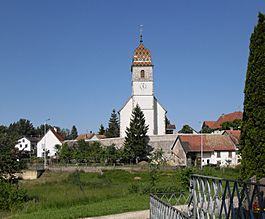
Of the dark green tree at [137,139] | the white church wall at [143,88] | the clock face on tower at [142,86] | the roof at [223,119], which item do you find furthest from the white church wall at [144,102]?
the roof at [223,119]

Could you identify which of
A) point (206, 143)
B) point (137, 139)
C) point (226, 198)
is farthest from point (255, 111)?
point (137, 139)

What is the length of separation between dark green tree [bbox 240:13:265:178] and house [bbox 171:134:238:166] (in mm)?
40094

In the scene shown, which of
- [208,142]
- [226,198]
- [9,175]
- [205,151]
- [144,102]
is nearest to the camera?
[226,198]

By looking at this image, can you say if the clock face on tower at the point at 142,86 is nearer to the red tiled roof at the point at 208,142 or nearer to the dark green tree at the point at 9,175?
the red tiled roof at the point at 208,142

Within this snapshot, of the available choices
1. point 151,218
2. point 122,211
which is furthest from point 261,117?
point 122,211

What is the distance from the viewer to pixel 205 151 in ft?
187

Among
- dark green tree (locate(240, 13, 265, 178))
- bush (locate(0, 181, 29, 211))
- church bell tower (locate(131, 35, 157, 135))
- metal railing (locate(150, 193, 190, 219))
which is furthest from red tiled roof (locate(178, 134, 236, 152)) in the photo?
metal railing (locate(150, 193, 190, 219))

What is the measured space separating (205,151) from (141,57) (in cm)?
2269

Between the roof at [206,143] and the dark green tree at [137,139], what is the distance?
649cm

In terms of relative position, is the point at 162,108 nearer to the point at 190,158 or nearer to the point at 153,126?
the point at 153,126

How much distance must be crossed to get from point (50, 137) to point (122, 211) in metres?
71.6

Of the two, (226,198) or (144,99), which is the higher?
(144,99)

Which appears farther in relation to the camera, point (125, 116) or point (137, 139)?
point (125, 116)

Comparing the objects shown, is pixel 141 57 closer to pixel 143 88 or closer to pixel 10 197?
pixel 143 88
